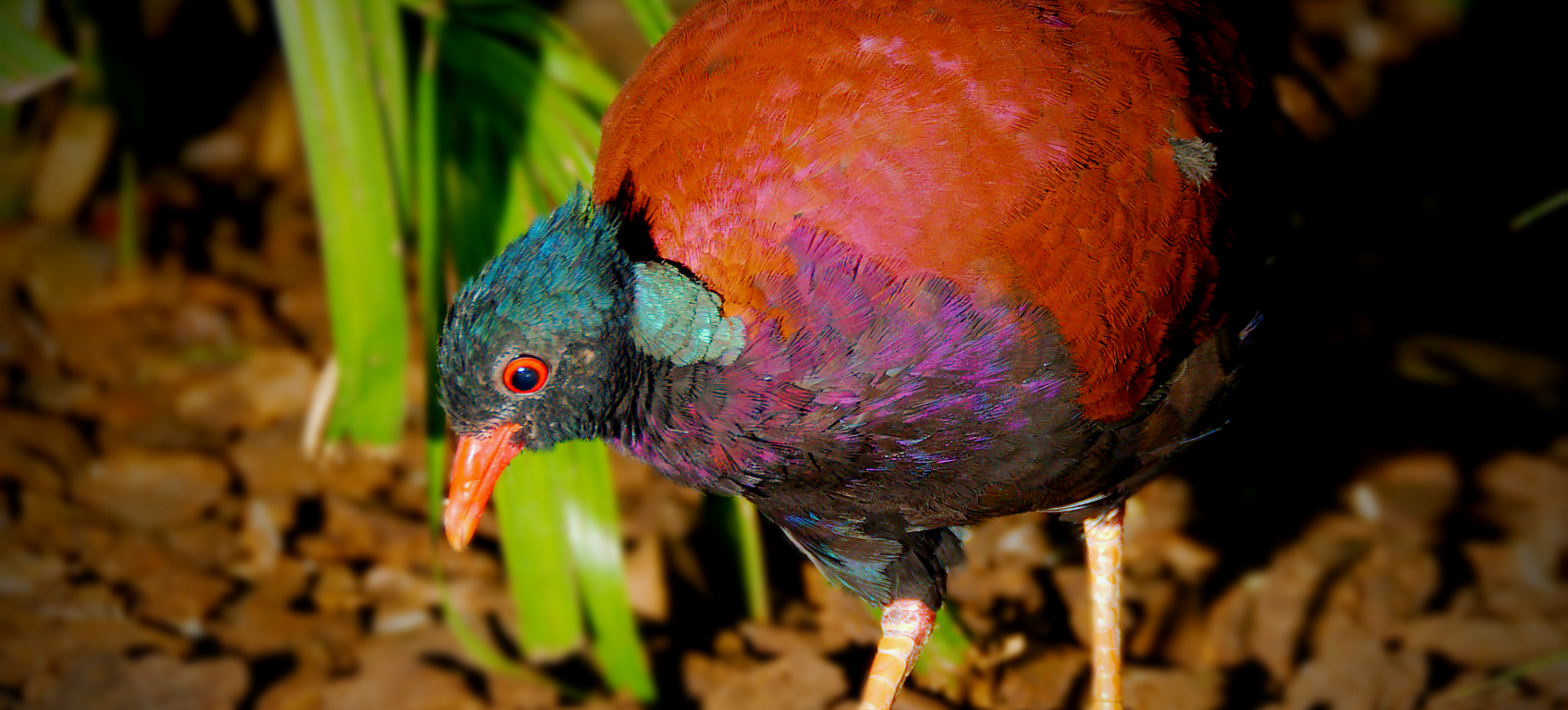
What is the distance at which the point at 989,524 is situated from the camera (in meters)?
2.93

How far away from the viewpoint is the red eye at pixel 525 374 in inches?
58.5

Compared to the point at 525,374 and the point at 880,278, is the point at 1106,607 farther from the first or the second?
the point at 525,374

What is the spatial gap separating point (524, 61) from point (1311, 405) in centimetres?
255

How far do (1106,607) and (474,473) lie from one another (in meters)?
1.28

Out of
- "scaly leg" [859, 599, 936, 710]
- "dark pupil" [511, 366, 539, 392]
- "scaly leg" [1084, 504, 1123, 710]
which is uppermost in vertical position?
"dark pupil" [511, 366, 539, 392]

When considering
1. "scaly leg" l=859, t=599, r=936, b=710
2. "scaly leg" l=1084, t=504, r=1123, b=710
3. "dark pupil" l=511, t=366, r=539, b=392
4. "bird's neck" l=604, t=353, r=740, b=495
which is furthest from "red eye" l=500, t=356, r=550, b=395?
"scaly leg" l=1084, t=504, r=1123, b=710

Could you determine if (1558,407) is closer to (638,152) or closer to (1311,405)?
(1311,405)

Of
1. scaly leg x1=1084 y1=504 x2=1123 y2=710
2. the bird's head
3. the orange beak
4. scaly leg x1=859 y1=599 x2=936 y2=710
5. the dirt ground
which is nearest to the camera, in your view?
the bird's head

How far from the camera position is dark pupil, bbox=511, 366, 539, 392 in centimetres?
150

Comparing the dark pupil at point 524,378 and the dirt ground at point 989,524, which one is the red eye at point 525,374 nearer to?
the dark pupil at point 524,378

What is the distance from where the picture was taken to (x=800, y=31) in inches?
68.9

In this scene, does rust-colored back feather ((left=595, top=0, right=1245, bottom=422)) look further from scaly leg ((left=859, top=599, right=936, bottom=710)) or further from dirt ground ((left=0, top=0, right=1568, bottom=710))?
scaly leg ((left=859, top=599, right=936, bottom=710))

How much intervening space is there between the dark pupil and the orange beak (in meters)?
0.08

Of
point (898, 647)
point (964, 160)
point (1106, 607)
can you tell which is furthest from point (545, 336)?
point (1106, 607)
